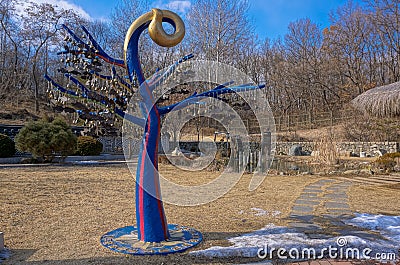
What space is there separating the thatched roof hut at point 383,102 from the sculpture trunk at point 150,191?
5.56 m

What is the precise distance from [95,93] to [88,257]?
157 cm

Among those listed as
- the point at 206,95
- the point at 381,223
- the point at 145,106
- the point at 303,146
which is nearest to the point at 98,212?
the point at 145,106

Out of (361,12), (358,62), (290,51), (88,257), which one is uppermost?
(361,12)

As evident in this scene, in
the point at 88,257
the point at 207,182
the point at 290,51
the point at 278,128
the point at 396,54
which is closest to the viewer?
the point at 88,257

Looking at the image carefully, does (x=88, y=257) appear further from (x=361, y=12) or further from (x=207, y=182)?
(x=361, y=12)

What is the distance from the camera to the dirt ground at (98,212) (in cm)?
336

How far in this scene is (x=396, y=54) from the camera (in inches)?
998

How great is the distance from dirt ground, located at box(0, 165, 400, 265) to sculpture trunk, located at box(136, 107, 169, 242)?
409 millimetres

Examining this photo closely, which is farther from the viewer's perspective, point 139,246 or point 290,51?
point 290,51

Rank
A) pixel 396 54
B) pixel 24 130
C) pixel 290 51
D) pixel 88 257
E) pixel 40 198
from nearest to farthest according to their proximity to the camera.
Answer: pixel 88 257 → pixel 40 198 → pixel 24 130 → pixel 396 54 → pixel 290 51

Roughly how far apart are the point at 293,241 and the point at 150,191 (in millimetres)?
1579

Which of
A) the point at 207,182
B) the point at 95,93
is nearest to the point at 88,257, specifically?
the point at 95,93

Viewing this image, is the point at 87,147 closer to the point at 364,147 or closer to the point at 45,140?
the point at 45,140

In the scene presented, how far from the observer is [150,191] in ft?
11.9
